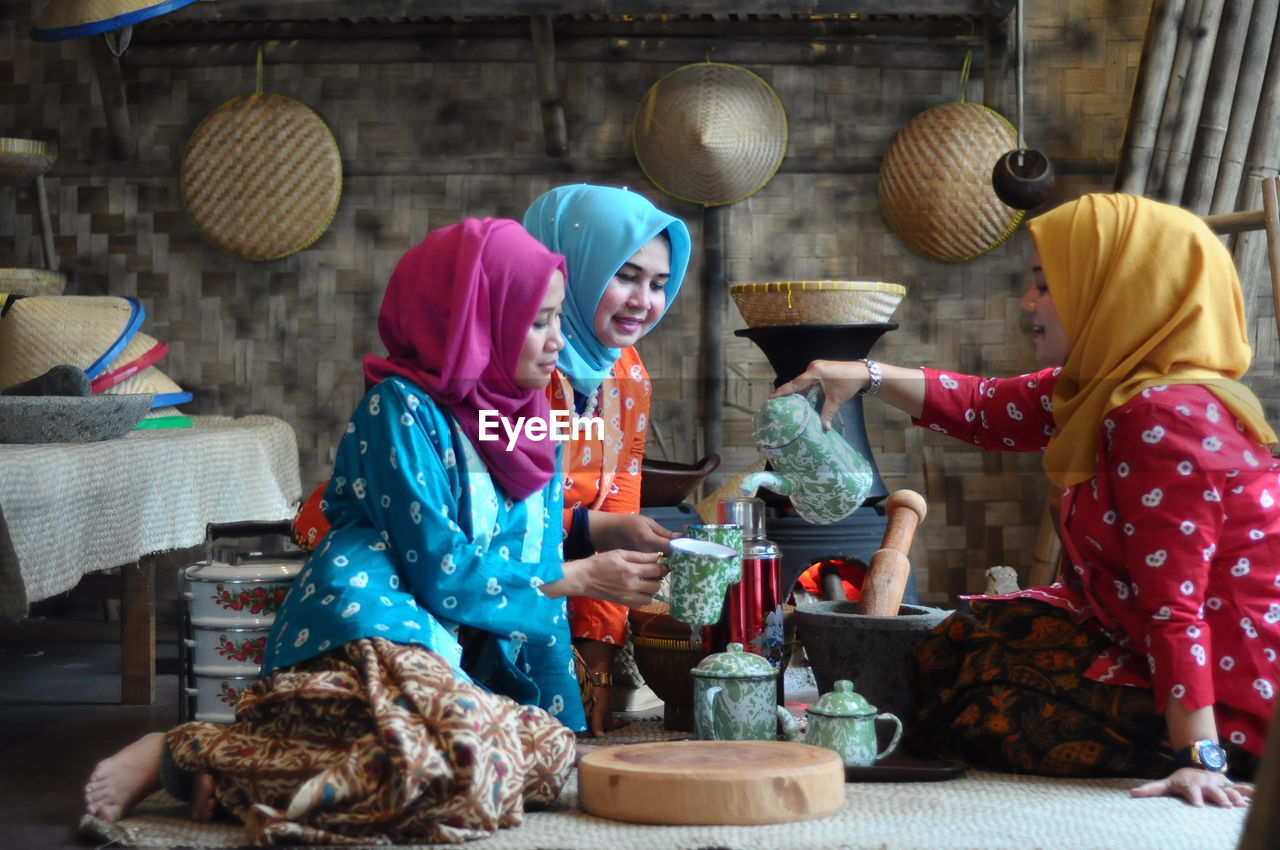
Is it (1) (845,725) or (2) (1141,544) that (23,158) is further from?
(2) (1141,544)

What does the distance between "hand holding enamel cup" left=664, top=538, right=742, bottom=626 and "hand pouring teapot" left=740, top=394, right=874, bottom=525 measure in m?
0.39

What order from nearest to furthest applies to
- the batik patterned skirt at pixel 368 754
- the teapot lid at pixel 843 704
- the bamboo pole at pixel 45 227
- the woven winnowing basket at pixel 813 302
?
the batik patterned skirt at pixel 368 754 → the teapot lid at pixel 843 704 → the woven winnowing basket at pixel 813 302 → the bamboo pole at pixel 45 227

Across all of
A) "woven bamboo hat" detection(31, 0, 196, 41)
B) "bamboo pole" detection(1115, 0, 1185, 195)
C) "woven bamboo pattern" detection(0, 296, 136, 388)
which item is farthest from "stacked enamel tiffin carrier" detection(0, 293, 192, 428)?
"bamboo pole" detection(1115, 0, 1185, 195)

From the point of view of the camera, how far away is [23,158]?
4016 millimetres

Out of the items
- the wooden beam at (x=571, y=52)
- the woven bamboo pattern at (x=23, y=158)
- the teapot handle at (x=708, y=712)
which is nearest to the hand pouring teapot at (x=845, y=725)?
the teapot handle at (x=708, y=712)

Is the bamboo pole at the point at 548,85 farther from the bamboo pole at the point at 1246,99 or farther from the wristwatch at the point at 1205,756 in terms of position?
the wristwatch at the point at 1205,756

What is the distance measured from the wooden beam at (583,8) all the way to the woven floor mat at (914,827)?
2.35 metres

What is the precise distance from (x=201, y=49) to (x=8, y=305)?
1.16m

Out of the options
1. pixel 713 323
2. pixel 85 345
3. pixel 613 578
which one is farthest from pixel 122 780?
pixel 713 323

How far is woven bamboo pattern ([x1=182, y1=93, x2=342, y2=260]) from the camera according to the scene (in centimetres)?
424

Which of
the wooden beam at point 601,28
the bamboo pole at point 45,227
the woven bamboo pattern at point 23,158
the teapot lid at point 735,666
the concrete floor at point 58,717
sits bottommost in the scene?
the concrete floor at point 58,717

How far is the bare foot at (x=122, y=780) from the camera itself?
1.88 metres

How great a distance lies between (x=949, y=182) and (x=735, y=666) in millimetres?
2405

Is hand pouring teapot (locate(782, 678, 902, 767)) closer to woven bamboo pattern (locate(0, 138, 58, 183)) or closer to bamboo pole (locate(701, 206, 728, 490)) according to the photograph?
bamboo pole (locate(701, 206, 728, 490))
